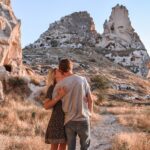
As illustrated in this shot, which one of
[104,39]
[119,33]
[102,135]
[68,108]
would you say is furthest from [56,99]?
[119,33]

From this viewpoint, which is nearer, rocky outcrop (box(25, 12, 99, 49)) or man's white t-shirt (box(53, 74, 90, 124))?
man's white t-shirt (box(53, 74, 90, 124))

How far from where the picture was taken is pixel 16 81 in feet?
71.8

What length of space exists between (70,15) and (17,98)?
80.7 m

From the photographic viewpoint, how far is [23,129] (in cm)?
1124

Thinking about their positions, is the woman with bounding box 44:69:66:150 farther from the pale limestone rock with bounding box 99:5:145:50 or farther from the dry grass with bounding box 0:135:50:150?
the pale limestone rock with bounding box 99:5:145:50

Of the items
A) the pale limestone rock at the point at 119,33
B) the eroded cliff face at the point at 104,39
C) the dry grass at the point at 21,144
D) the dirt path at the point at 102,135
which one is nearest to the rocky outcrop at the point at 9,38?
the dirt path at the point at 102,135

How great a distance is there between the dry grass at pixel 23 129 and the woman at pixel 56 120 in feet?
7.32

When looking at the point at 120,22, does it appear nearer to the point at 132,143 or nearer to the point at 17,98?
the point at 17,98

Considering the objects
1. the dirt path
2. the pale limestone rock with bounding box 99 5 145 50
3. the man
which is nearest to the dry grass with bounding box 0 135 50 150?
the dirt path

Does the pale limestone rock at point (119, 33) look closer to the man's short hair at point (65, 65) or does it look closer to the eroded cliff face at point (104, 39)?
the eroded cliff face at point (104, 39)

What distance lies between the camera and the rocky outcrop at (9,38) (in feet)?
76.4

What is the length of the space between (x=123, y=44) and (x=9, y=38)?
63.1m

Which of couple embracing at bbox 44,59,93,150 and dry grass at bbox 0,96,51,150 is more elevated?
couple embracing at bbox 44,59,93,150

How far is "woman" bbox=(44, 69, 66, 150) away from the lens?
20.3 ft
